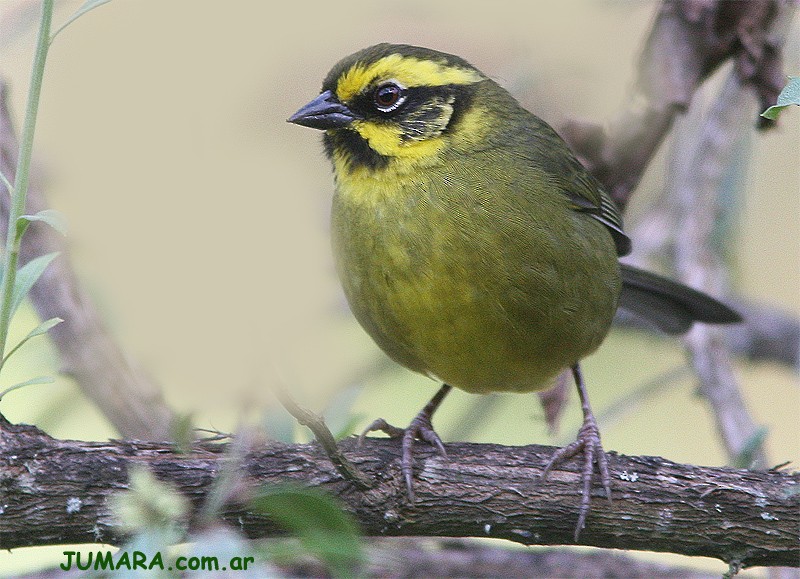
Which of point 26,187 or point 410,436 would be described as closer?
point 26,187

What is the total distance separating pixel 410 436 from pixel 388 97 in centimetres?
130

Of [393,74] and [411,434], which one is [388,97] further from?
[411,434]

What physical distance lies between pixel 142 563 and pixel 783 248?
5.92 metres

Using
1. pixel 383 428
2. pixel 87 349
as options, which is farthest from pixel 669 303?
pixel 87 349

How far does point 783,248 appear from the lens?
22.5ft

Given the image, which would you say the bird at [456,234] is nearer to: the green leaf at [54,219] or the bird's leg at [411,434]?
the bird's leg at [411,434]

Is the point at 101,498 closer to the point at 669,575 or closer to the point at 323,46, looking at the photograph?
the point at 669,575

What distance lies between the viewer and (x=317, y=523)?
224 cm

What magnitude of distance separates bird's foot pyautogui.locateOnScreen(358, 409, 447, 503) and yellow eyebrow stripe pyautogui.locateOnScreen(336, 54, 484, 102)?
128 centimetres

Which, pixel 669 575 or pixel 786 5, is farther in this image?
pixel 786 5

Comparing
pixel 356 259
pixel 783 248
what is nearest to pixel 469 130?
pixel 356 259

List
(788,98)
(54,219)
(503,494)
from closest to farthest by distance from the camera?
(788,98), (54,219), (503,494)

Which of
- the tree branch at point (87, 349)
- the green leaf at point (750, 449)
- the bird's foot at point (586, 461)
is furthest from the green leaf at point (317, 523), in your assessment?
the green leaf at point (750, 449)

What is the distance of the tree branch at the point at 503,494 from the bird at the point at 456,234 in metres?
0.17
